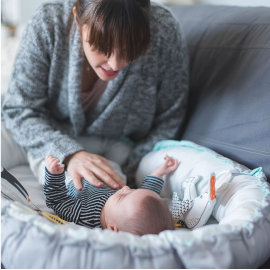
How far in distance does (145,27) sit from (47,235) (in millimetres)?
569

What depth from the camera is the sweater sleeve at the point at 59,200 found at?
0.92 metres

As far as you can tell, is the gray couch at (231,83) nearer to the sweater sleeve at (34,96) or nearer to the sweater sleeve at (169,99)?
the sweater sleeve at (169,99)

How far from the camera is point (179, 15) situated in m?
1.62

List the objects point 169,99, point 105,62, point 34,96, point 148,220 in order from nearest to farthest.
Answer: point 148,220 < point 105,62 < point 34,96 < point 169,99

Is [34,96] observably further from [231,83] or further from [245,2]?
[245,2]

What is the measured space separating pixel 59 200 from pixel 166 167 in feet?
1.14

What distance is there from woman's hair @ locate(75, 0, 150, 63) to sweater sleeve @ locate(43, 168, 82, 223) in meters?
0.35

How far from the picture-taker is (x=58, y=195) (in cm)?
94

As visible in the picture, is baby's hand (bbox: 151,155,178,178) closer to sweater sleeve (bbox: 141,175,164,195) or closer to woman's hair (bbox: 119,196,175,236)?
sweater sleeve (bbox: 141,175,164,195)

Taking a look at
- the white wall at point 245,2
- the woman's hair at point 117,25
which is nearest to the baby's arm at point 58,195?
the woman's hair at point 117,25

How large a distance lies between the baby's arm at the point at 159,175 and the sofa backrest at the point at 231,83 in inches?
6.2

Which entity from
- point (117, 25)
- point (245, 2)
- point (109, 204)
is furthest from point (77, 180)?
point (245, 2)

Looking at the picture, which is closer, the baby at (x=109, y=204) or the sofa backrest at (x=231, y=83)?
the baby at (x=109, y=204)

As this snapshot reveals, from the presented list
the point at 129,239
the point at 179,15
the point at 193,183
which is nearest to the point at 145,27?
the point at 193,183
